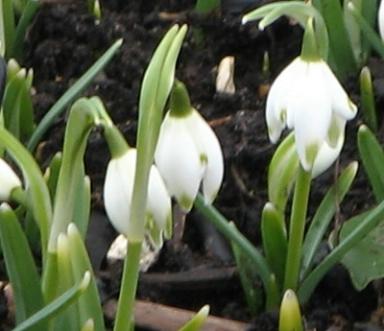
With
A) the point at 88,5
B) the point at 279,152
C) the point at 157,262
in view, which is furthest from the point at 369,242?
the point at 88,5

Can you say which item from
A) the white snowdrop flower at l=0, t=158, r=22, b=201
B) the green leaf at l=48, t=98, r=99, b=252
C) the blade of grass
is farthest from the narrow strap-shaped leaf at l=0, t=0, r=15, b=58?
the green leaf at l=48, t=98, r=99, b=252

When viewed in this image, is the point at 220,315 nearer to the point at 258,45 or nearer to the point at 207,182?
the point at 207,182

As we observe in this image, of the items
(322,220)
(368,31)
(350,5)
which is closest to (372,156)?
(322,220)

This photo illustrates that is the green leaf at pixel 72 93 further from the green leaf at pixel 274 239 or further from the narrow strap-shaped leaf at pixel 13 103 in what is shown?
the green leaf at pixel 274 239

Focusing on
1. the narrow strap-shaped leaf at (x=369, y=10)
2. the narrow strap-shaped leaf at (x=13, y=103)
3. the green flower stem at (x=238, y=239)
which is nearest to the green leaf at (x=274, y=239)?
the green flower stem at (x=238, y=239)

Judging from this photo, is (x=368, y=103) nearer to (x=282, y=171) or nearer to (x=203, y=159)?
(x=282, y=171)

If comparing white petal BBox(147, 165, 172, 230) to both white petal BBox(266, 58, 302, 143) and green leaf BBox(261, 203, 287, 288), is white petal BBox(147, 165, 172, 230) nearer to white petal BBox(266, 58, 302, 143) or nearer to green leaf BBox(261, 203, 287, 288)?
white petal BBox(266, 58, 302, 143)
